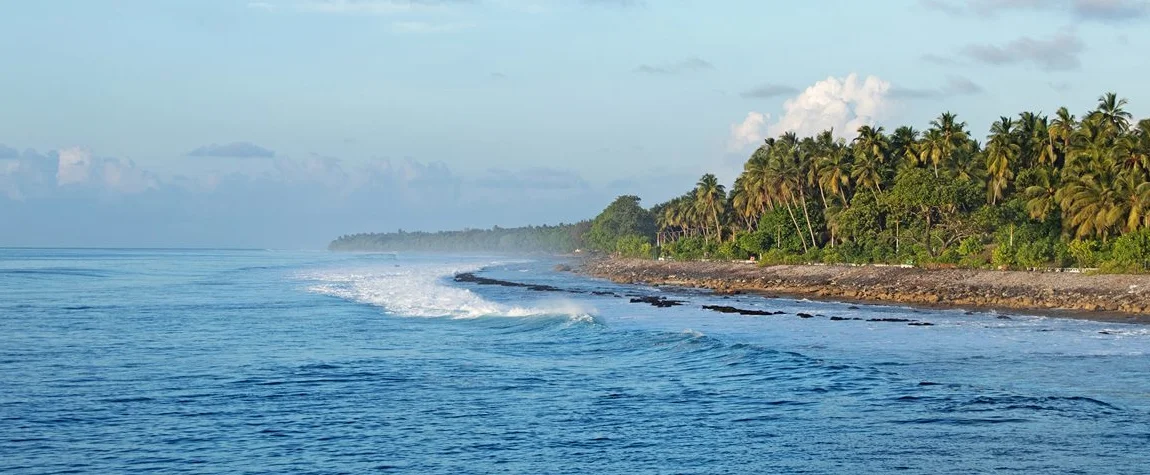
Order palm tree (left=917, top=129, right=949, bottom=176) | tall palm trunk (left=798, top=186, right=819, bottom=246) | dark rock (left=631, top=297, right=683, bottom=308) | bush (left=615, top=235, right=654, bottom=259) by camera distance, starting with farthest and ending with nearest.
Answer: bush (left=615, top=235, right=654, bottom=259), tall palm trunk (left=798, top=186, right=819, bottom=246), palm tree (left=917, top=129, right=949, bottom=176), dark rock (left=631, top=297, right=683, bottom=308)

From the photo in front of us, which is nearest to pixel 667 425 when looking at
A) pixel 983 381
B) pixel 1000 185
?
pixel 983 381

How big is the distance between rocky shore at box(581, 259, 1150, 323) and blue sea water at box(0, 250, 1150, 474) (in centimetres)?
966

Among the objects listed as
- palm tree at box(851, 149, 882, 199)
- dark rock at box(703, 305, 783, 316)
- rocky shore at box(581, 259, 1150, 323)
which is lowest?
dark rock at box(703, 305, 783, 316)

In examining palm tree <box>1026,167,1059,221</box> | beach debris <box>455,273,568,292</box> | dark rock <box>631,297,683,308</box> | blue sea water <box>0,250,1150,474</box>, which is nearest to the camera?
blue sea water <box>0,250,1150,474</box>

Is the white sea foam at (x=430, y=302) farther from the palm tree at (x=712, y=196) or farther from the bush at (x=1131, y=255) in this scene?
the palm tree at (x=712, y=196)

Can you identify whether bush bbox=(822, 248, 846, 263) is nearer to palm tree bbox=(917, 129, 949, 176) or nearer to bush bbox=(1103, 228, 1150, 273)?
palm tree bbox=(917, 129, 949, 176)

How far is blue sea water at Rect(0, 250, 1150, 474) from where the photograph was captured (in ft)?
50.2

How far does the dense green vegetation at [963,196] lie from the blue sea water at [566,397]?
2340cm

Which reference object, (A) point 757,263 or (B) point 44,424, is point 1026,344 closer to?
(B) point 44,424

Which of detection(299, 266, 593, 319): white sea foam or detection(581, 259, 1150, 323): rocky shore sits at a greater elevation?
detection(581, 259, 1150, 323): rocky shore

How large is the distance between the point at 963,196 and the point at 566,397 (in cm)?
5784

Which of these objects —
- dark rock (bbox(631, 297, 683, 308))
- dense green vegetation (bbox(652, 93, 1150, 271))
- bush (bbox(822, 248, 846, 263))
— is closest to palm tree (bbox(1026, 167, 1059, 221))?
dense green vegetation (bbox(652, 93, 1150, 271))

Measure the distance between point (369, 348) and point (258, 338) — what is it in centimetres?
514

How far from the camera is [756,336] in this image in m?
36.7
